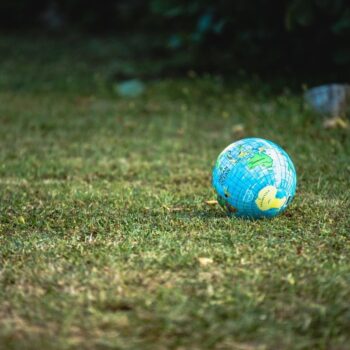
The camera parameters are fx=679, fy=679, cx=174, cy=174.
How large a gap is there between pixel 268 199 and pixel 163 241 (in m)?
0.74

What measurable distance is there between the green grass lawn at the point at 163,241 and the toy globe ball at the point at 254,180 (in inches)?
4.0

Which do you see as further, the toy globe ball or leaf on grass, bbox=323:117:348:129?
leaf on grass, bbox=323:117:348:129

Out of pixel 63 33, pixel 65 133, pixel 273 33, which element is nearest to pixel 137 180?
pixel 65 133

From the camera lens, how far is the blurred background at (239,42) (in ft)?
Result: 27.3

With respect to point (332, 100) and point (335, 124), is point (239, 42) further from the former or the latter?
point (335, 124)

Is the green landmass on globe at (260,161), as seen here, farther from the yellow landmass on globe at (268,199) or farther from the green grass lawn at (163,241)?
the green grass lawn at (163,241)

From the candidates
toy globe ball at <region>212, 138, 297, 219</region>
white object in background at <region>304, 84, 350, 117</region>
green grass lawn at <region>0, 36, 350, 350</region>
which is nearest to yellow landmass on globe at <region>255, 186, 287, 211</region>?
toy globe ball at <region>212, 138, 297, 219</region>

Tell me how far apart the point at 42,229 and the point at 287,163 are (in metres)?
1.56

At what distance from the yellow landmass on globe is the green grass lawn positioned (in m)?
0.10

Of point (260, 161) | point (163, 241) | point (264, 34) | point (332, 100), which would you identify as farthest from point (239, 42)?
point (163, 241)

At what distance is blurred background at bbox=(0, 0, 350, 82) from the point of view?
8312 mm

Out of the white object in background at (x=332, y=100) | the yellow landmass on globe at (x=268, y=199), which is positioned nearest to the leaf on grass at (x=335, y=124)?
the white object in background at (x=332, y=100)

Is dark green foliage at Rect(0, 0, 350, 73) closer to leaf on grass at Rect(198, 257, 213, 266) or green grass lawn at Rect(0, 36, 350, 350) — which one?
green grass lawn at Rect(0, 36, 350, 350)

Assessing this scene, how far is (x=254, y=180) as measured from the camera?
400 centimetres
